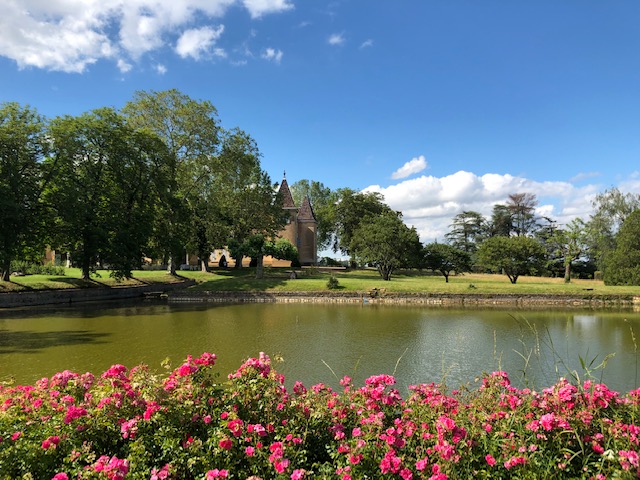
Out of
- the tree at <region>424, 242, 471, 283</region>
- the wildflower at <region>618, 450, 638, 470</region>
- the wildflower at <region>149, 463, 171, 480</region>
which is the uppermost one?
the tree at <region>424, 242, 471, 283</region>

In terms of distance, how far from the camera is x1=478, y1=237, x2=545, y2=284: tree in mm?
34312

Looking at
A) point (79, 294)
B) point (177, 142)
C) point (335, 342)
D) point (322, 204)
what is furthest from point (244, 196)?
point (322, 204)

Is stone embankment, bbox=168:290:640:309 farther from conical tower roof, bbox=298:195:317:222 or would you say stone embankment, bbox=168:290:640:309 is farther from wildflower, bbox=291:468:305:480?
conical tower roof, bbox=298:195:317:222

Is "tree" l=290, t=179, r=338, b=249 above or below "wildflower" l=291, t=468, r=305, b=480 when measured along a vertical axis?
above

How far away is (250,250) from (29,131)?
1606 cm

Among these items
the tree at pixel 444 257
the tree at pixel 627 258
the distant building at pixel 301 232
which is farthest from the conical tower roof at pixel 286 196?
the tree at pixel 627 258

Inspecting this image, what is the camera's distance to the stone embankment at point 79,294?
22597 mm

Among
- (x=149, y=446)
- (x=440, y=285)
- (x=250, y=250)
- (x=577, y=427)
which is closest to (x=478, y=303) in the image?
(x=440, y=285)

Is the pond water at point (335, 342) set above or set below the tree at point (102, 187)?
below

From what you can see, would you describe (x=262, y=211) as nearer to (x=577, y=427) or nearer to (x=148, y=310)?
(x=148, y=310)

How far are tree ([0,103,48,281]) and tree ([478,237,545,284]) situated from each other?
33.1m

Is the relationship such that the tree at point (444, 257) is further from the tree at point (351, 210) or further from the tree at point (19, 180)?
the tree at point (19, 180)

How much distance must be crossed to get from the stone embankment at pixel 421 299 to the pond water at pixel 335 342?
9.53 feet

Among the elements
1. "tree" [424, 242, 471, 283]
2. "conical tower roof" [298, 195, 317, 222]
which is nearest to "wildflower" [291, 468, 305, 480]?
"tree" [424, 242, 471, 283]
